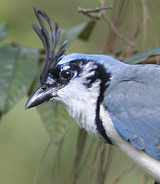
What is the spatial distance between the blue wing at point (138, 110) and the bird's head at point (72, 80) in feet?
0.32

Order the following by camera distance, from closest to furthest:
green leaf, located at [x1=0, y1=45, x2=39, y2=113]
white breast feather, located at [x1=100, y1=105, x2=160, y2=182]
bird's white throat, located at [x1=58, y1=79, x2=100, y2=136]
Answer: white breast feather, located at [x1=100, y1=105, x2=160, y2=182] → bird's white throat, located at [x1=58, y1=79, x2=100, y2=136] → green leaf, located at [x1=0, y1=45, x2=39, y2=113]

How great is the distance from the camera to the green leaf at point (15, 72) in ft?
7.32

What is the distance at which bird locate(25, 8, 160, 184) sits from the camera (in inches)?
80.0

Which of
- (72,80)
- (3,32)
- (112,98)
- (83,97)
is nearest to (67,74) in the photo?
(72,80)

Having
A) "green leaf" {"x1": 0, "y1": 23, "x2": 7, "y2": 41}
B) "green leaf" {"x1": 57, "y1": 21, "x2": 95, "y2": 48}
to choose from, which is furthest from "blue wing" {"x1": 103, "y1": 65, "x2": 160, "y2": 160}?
"green leaf" {"x1": 0, "y1": 23, "x2": 7, "y2": 41}

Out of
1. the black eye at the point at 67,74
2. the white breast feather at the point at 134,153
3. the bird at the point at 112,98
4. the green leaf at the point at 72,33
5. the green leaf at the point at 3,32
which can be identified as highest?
the green leaf at the point at 3,32

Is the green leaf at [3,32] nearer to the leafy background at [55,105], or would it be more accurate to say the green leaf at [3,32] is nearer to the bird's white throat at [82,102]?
the leafy background at [55,105]

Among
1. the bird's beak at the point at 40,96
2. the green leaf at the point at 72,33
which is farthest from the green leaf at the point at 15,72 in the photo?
the green leaf at the point at 72,33

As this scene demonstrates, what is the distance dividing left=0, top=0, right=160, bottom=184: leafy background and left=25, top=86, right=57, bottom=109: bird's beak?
121 millimetres

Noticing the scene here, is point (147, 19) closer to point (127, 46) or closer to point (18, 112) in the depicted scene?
point (127, 46)

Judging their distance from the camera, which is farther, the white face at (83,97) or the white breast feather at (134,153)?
the white face at (83,97)

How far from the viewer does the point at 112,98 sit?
2.09 meters

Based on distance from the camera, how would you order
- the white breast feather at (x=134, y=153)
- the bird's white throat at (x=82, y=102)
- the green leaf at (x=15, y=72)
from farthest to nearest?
the green leaf at (x=15, y=72) < the bird's white throat at (x=82, y=102) < the white breast feather at (x=134, y=153)

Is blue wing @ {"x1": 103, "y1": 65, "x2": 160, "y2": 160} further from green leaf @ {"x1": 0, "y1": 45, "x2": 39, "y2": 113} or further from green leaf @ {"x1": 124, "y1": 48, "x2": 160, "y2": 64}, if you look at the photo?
green leaf @ {"x1": 0, "y1": 45, "x2": 39, "y2": 113}
